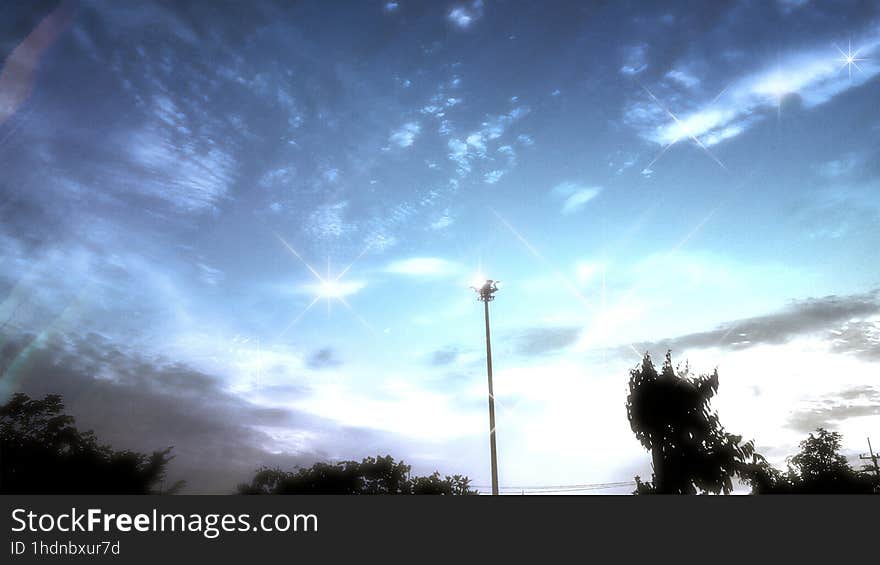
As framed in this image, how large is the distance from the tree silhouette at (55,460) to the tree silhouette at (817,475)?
4705 centimetres

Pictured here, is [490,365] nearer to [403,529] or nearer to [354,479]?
[403,529]

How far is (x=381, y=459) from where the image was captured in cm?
5753

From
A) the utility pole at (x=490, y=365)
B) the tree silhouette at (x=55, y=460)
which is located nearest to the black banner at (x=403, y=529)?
the utility pole at (x=490, y=365)

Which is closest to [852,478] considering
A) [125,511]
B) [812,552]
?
[812,552]

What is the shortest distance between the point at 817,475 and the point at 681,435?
18136 millimetres

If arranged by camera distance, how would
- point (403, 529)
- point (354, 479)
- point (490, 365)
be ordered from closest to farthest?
point (403, 529) < point (490, 365) < point (354, 479)

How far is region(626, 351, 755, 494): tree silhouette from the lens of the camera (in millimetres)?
26047

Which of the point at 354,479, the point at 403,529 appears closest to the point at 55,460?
the point at 354,479

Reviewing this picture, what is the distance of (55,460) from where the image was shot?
41094 mm

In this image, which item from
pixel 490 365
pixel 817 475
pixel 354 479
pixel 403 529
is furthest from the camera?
pixel 354 479

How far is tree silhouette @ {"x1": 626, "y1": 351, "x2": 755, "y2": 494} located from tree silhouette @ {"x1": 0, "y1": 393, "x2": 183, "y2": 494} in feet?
136

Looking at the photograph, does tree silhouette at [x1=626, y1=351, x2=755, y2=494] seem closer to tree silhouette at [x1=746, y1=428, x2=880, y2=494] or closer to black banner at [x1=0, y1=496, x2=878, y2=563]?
tree silhouette at [x1=746, y1=428, x2=880, y2=494]

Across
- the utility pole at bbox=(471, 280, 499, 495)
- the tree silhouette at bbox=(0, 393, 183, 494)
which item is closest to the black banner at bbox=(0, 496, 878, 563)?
the utility pole at bbox=(471, 280, 499, 495)

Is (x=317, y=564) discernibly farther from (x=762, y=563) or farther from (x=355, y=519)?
(x=762, y=563)
